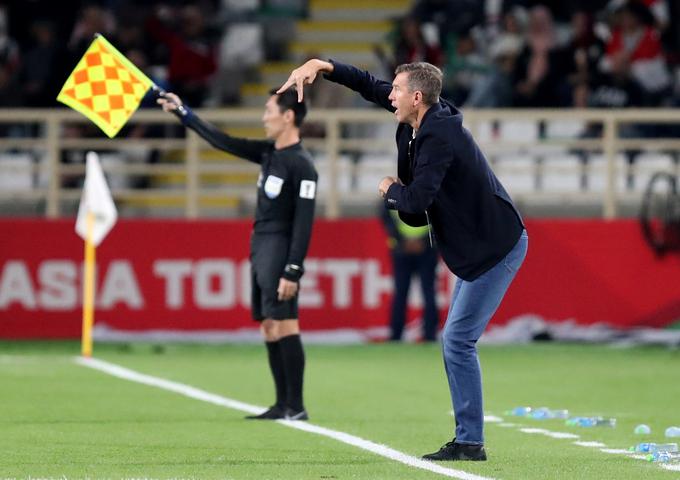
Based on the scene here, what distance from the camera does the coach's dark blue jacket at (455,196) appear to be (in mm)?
9625

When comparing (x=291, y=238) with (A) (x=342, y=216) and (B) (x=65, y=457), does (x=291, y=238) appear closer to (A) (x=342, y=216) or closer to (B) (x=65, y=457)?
(B) (x=65, y=457)

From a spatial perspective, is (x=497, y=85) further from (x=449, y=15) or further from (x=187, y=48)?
(x=187, y=48)

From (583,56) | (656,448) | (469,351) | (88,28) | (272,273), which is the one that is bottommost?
(656,448)

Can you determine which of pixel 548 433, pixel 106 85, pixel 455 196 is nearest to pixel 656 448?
pixel 548 433

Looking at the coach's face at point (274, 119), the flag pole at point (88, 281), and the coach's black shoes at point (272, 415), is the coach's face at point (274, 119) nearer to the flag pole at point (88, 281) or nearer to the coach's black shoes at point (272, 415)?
the coach's black shoes at point (272, 415)

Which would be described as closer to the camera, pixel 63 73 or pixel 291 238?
pixel 291 238

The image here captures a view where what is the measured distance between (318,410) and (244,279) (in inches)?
316

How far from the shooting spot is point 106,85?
12.4m

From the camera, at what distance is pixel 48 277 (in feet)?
69.3

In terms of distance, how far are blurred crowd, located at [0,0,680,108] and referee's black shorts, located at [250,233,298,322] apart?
11.6m

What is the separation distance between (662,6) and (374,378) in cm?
1152

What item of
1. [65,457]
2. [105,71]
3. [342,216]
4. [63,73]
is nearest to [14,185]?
[63,73]

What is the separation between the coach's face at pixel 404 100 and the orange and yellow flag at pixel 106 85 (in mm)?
3056

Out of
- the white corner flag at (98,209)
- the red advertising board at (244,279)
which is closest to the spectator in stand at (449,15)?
the red advertising board at (244,279)
